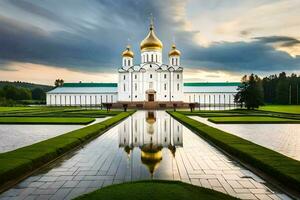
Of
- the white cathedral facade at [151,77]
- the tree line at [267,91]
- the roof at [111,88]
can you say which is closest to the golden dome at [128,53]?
the white cathedral facade at [151,77]

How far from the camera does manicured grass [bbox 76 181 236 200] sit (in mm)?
4910

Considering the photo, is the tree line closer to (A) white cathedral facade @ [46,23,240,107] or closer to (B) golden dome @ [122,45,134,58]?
(A) white cathedral facade @ [46,23,240,107]

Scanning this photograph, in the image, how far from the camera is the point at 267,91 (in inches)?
3374

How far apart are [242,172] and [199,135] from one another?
701 centimetres

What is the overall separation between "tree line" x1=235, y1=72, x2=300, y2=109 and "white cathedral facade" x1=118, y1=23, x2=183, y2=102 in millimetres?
13979

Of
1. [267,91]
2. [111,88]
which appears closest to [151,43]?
[111,88]

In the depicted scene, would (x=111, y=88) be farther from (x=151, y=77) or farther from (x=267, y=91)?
(x=267, y=91)

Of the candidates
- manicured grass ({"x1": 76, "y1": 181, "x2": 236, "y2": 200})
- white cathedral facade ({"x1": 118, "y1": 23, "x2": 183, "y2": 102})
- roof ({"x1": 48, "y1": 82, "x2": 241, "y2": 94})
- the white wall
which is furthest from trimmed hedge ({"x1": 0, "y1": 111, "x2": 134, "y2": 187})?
roof ({"x1": 48, "y1": 82, "x2": 241, "y2": 94})

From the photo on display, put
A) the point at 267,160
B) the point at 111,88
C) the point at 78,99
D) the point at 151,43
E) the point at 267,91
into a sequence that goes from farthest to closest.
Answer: the point at 267,91 → the point at 111,88 → the point at 78,99 → the point at 151,43 → the point at 267,160

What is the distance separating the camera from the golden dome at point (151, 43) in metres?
60.3

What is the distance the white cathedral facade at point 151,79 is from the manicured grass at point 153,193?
Result: 5527cm

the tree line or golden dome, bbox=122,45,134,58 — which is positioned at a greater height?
golden dome, bbox=122,45,134,58

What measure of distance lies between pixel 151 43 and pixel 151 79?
721cm

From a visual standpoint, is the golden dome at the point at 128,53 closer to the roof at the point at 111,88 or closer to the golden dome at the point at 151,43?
the golden dome at the point at 151,43
